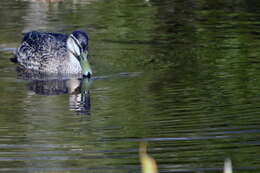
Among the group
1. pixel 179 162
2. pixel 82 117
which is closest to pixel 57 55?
pixel 82 117

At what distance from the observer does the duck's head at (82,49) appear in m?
12.1

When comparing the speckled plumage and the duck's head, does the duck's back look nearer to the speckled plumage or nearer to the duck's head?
the speckled plumage

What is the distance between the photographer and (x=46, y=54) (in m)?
13.2

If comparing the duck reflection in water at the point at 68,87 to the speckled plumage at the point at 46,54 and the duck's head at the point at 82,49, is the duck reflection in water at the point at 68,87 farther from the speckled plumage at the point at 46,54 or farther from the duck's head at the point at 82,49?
the speckled plumage at the point at 46,54

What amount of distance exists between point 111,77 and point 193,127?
126 inches

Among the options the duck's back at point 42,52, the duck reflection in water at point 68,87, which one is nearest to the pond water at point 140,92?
the duck reflection in water at point 68,87

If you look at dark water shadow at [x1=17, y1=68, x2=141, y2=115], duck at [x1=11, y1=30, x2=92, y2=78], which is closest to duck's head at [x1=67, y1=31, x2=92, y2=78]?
duck at [x1=11, y1=30, x2=92, y2=78]

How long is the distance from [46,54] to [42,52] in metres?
0.12

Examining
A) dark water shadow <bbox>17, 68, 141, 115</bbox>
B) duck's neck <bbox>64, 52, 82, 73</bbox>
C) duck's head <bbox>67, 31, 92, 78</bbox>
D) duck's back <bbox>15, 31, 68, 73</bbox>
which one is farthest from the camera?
duck's back <bbox>15, 31, 68, 73</bbox>

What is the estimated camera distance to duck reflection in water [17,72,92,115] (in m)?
10.4

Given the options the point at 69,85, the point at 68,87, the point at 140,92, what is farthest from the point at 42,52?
the point at 140,92

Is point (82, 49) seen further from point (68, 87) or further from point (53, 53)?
point (53, 53)

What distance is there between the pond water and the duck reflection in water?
0.02m

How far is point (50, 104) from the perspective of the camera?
34.3 ft
